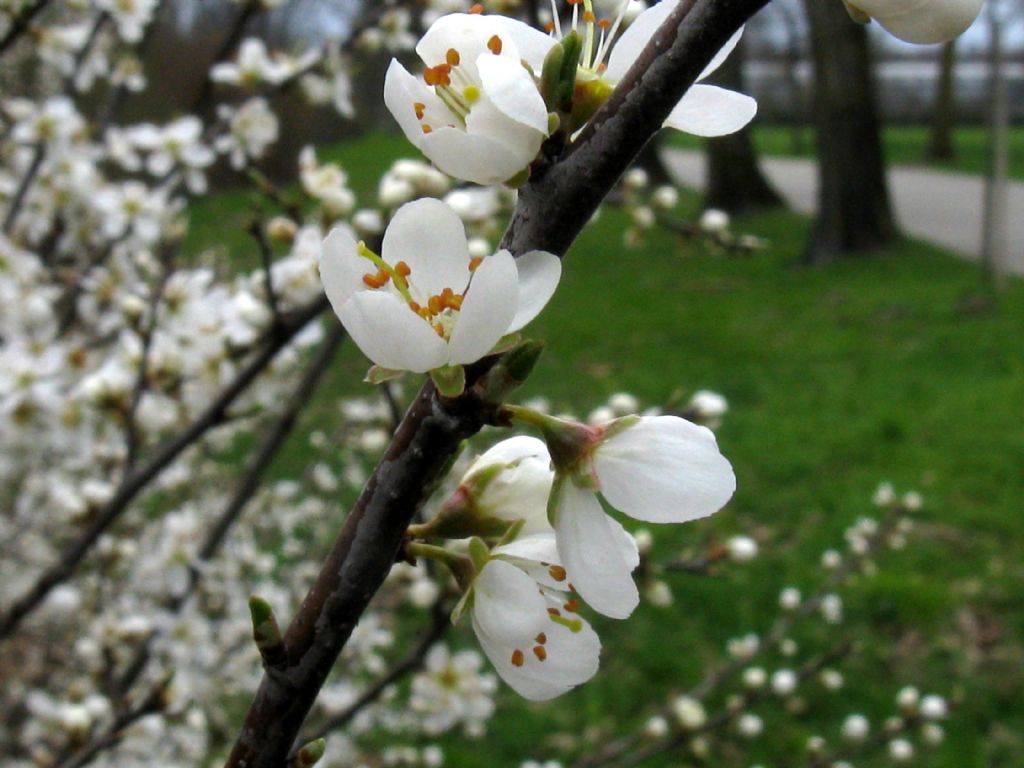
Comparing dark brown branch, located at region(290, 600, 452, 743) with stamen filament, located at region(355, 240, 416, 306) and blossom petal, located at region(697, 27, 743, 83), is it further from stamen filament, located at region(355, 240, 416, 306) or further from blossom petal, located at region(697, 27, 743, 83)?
blossom petal, located at region(697, 27, 743, 83)

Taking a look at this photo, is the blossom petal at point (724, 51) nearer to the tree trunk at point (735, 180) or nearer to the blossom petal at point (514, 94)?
the blossom petal at point (514, 94)

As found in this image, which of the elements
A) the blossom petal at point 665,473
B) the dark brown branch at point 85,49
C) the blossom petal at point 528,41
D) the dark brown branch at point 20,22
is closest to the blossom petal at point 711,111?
the blossom petal at point 528,41

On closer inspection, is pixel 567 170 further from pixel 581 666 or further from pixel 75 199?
pixel 75 199

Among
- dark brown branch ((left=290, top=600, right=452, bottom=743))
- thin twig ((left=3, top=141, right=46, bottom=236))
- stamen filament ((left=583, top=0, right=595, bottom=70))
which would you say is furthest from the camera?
thin twig ((left=3, top=141, right=46, bottom=236))

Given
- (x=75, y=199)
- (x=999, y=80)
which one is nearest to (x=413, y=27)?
(x=75, y=199)

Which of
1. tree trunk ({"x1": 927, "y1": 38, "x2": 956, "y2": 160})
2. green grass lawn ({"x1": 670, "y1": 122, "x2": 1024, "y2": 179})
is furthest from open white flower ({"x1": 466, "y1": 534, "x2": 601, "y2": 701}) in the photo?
tree trunk ({"x1": 927, "y1": 38, "x2": 956, "y2": 160})
